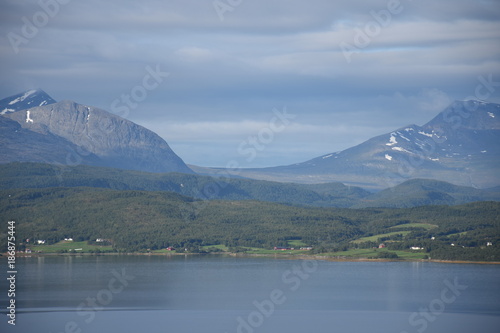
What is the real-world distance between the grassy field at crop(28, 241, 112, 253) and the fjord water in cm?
2055

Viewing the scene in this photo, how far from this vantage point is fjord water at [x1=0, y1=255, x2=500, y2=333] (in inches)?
2060

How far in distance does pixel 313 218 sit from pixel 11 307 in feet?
325

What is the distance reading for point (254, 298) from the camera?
2579 inches

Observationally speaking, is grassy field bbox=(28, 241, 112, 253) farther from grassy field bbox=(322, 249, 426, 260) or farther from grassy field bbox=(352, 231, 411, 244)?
grassy field bbox=(352, 231, 411, 244)

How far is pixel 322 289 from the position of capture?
72.0 m

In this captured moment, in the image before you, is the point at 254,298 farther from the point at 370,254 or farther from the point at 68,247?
the point at 68,247

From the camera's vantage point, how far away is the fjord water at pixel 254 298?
5231 centimetres

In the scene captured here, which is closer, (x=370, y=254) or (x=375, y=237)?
(x=370, y=254)

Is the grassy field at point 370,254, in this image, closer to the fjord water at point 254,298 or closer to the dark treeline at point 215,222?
the dark treeline at point 215,222

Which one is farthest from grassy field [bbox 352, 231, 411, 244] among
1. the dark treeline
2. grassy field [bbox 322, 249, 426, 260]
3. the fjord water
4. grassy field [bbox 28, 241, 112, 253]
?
grassy field [bbox 28, 241, 112, 253]

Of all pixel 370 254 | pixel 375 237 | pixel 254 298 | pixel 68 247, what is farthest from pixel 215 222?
pixel 254 298

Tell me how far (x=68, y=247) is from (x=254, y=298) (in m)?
64.7

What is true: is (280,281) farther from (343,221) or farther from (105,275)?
(343,221)

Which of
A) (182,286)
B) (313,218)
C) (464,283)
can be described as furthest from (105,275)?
(313,218)
